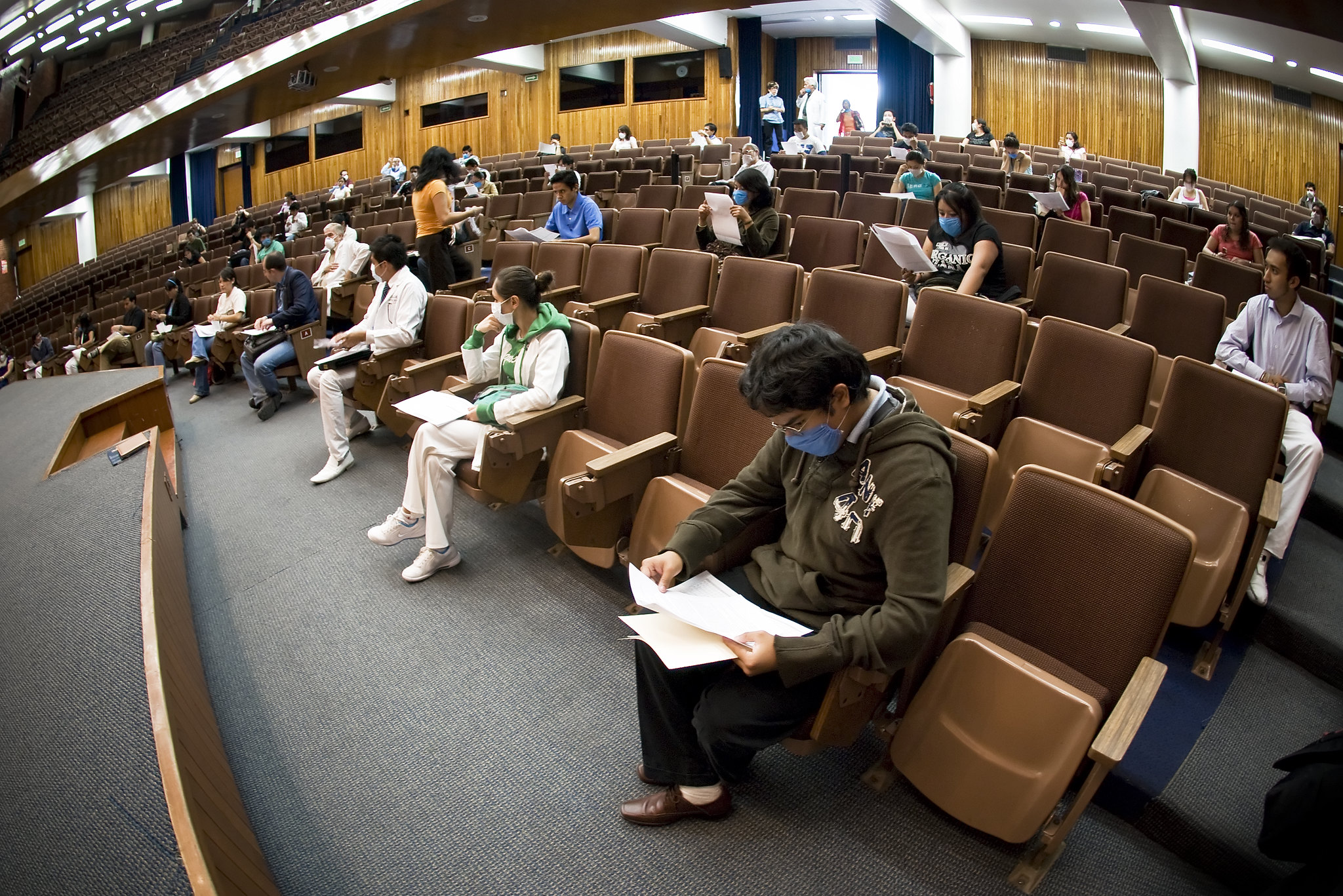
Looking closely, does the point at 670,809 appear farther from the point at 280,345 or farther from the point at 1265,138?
the point at 1265,138

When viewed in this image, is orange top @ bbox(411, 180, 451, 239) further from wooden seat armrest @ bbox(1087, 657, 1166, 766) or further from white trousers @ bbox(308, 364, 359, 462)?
wooden seat armrest @ bbox(1087, 657, 1166, 766)

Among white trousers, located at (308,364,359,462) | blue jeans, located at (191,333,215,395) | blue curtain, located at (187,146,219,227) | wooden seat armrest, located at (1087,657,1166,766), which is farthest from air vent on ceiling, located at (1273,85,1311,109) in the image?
blue curtain, located at (187,146,219,227)

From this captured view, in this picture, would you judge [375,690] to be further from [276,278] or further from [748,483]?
[276,278]

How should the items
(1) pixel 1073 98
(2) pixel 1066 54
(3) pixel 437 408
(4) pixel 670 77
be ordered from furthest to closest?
1. (4) pixel 670 77
2. (1) pixel 1073 98
3. (2) pixel 1066 54
4. (3) pixel 437 408

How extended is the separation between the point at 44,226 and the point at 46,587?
911 inches

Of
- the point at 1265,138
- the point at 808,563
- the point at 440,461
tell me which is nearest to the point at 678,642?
the point at 808,563

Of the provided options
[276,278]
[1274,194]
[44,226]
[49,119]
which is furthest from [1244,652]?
[44,226]

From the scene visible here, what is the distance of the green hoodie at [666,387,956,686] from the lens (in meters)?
1.28

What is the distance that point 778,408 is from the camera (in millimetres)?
1357

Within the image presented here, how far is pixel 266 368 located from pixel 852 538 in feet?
12.2

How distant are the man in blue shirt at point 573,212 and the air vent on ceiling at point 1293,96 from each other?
9.64 m

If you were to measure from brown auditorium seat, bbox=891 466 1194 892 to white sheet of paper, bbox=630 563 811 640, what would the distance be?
299 millimetres

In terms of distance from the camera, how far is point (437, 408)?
2.45 meters

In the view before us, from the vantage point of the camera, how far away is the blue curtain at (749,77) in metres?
13.3
